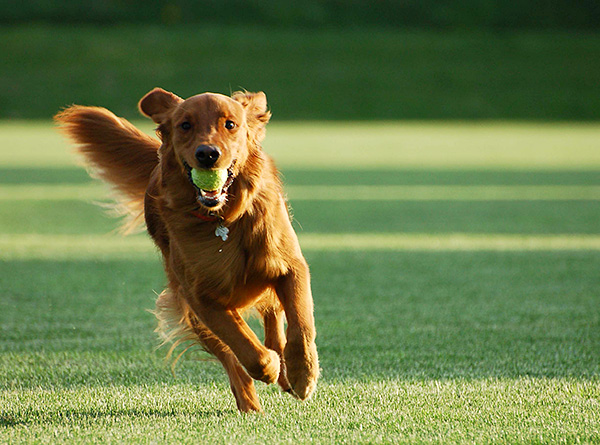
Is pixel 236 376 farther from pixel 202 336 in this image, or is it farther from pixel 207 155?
pixel 207 155

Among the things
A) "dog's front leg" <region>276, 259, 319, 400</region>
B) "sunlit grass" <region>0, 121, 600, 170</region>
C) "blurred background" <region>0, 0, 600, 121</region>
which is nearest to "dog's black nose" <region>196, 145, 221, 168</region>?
"dog's front leg" <region>276, 259, 319, 400</region>

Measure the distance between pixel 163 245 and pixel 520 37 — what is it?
44907 mm

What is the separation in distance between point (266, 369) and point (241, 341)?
12 centimetres

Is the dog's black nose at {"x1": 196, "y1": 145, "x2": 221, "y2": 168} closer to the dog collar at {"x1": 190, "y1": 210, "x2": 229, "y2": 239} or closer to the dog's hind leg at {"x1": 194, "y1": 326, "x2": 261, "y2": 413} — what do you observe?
the dog collar at {"x1": 190, "y1": 210, "x2": 229, "y2": 239}

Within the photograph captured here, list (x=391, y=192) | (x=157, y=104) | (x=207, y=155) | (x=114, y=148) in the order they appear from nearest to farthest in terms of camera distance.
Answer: (x=207, y=155) → (x=157, y=104) → (x=114, y=148) → (x=391, y=192)

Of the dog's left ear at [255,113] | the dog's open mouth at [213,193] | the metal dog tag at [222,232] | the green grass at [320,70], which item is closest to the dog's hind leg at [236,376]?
the metal dog tag at [222,232]

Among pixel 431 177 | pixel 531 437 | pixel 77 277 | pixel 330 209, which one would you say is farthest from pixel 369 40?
pixel 531 437

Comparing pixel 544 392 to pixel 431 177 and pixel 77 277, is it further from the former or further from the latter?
pixel 431 177

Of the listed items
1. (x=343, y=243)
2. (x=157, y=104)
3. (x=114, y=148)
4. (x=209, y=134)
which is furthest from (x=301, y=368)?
(x=343, y=243)

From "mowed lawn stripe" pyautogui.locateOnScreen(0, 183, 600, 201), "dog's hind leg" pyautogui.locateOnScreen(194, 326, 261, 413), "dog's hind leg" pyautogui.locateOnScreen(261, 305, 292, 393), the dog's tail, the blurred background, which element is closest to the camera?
"dog's hind leg" pyautogui.locateOnScreen(194, 326, 261, 413)

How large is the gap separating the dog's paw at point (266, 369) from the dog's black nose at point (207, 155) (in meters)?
0.63

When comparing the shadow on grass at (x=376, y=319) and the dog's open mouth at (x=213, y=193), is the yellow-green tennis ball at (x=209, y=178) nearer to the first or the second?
the dog's open mouth at (x=213, y=193)

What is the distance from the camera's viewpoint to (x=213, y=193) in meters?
2.72

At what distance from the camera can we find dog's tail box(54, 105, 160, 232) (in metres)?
3.93
